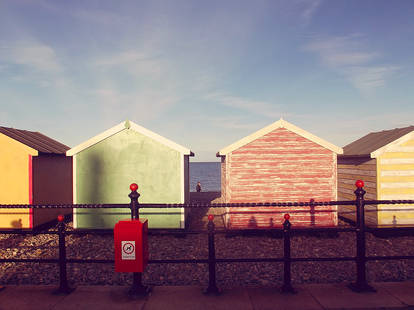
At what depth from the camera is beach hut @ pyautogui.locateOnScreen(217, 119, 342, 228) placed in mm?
9391

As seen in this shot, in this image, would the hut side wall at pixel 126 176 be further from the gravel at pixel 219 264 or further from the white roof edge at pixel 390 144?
the white roof edge at pixel 390 144

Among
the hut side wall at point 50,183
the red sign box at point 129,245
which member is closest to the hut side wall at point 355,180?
the red sign box at point 129,245

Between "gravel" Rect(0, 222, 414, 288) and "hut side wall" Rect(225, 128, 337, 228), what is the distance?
78cm

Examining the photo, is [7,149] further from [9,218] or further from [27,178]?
[9,218]

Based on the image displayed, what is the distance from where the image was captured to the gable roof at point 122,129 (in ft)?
31.9

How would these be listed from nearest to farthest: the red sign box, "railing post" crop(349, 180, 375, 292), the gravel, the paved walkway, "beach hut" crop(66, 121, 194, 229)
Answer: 1. the paved walkway
2. the red sign box
3. "railing post" crop(349, 180, 375, 292)
4. the gravel
5. "beach hut" crop(66, 121, 194, 229)

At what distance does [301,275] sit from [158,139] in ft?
19.4

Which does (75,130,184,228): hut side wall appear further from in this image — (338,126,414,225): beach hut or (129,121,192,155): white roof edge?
(338,126,414,225): beach hut

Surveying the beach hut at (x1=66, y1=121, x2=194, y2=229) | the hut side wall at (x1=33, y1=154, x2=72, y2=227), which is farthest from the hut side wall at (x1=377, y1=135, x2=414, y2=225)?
the hut side wall at (x1=33, y1=154, x2=72, y2=227)

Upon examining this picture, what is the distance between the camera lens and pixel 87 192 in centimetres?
977

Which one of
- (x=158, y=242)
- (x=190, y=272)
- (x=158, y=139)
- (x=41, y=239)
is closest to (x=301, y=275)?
(x=190, y=272)

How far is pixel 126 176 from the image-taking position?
32.1ft

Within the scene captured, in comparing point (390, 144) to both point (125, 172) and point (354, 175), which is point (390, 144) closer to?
point (354, 175)

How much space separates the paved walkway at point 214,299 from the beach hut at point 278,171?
5.39 metres
